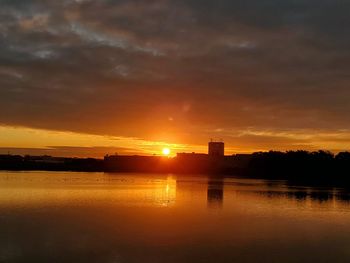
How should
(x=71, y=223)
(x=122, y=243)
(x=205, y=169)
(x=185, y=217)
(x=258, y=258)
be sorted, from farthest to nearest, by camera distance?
1. (x=205, y=169)
2. (x=185, y=217)
3. (x=71, y=223)
4. (x=122, y=243)
5. (x=258, y=258)

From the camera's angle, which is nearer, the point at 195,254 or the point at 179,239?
the point at 195,254

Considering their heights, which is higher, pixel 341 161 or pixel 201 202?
pixel 341 161

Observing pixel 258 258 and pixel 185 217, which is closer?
pixel 258 258

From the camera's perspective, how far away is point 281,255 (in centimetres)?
1966

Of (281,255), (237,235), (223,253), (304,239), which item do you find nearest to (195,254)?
(223,253)

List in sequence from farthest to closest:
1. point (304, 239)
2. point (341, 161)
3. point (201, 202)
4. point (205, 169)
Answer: point (205, 169), point (341, 161), point (201, 202), point (304, 239)

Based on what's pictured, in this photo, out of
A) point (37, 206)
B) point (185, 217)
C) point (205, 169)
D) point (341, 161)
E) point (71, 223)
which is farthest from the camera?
point (205, 169)

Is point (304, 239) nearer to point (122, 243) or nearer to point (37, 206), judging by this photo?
point (122, 243)

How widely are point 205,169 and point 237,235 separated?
5417 inches

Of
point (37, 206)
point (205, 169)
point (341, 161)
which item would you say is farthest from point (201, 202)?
point (205, 169)

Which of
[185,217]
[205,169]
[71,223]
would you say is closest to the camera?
[71,223]

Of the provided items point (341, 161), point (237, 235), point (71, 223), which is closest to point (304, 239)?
point (237, 235)

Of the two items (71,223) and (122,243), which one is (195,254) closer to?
(122,243)

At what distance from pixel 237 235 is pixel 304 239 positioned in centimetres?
351
